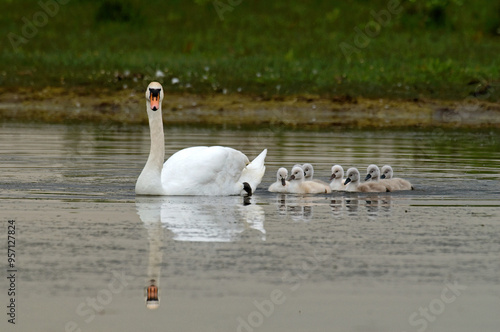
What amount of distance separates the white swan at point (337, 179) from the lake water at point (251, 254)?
0.61 metres

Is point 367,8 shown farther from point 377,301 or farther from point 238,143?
point 377,301

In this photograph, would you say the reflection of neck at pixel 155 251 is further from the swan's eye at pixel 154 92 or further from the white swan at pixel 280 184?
→ the white swan at pixel 280 184

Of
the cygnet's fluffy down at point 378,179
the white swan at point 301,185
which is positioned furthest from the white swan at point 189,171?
the cygnet's fluffy down at point 378,179

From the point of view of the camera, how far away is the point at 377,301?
739cm

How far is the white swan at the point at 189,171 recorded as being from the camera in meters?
12.2

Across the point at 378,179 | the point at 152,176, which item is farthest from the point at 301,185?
the point at 152,176

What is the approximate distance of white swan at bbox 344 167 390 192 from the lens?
13.0 metres

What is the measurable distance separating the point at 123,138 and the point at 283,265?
11.9 metres

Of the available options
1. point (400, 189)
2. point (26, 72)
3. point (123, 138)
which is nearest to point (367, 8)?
point (26, 72)

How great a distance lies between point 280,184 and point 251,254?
4.36m

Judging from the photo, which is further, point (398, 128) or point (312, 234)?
point (398, 128)

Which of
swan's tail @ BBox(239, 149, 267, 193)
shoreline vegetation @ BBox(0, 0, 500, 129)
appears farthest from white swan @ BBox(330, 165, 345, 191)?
shoreline vegetation @ BBox(0, 0, 500, 129)

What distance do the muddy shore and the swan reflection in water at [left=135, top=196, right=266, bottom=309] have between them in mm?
13054

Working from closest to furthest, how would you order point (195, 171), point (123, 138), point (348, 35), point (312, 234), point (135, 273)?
1. point (135, 273)
2. point (312, 234)
3. point (195, 171)
4. point (123, 138)
5. point (348, 35)
